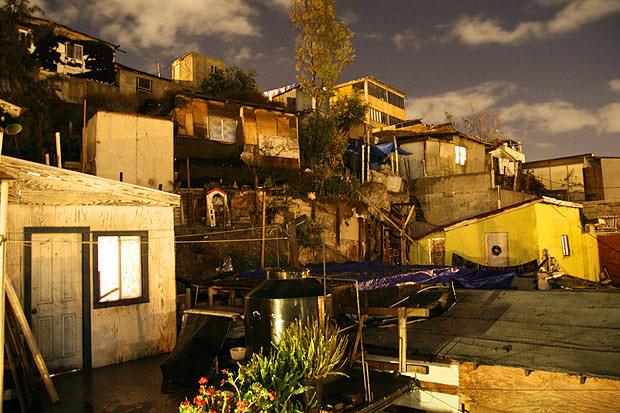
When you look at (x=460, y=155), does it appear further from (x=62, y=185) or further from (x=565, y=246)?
(x=62, y=185)

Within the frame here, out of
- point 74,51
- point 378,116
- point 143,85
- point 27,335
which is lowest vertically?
point 27,335

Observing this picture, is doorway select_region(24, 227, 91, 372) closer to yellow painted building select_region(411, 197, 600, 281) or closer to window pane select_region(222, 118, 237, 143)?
window pane select_region(222, 118, 237, 143)

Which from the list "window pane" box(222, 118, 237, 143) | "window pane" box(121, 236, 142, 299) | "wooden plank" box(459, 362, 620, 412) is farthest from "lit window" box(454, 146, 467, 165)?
"window pane" box(121, 236, 142, 299)

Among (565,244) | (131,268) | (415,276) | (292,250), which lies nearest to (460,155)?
(565,244)

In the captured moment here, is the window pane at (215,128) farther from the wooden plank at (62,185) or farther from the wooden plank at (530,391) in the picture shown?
the wooden plank at (530,391)

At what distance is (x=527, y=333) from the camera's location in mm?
8617

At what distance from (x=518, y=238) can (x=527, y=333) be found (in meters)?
11.8

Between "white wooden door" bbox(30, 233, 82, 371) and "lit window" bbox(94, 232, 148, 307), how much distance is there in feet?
1.30

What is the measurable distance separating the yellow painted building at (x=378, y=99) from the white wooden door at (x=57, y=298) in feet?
110

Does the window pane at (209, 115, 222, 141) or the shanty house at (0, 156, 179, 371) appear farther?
the window pane at (209, 115, 222, 141)

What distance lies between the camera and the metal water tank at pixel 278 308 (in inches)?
265

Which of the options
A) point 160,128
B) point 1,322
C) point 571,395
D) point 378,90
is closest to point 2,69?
point 160,128

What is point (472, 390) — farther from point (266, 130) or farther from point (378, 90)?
point (378, 90)

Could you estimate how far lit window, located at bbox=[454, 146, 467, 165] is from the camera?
3138 cm
